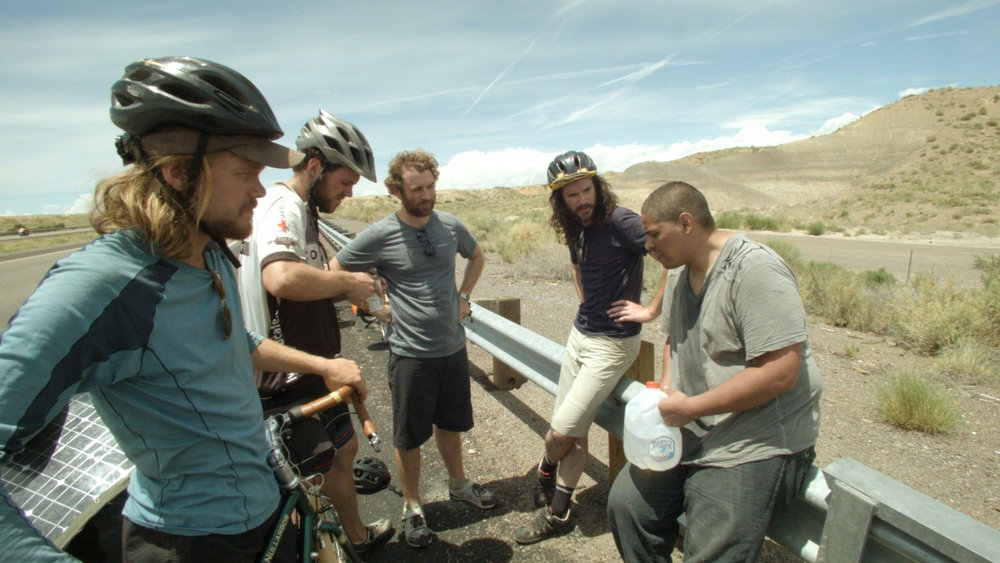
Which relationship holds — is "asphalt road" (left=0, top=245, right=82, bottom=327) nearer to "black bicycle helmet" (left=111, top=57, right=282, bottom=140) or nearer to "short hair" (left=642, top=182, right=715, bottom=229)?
"black bicycle helmet" (left=111, top=57, right=282, bottom=140)

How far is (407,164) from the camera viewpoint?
3.52 m

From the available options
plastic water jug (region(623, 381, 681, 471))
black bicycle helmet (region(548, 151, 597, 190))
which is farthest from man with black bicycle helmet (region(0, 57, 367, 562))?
black bicycle helmet (region(548, 151, 597, 190))

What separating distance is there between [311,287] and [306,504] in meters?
1.08

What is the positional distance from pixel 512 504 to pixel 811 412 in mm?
1973

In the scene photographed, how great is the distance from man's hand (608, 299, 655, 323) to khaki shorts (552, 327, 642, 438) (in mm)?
130

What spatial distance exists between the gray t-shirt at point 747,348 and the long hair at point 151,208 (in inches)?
77.7

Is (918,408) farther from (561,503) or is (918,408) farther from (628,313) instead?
(561,503)

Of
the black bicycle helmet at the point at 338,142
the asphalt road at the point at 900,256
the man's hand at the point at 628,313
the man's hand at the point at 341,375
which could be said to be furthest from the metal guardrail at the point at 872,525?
the asphalt road at the point at 900,256

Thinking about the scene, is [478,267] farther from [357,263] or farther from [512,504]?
[512,504]

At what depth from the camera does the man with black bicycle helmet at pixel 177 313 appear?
1.25 m

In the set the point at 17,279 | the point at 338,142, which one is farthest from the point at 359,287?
the point at 17,279

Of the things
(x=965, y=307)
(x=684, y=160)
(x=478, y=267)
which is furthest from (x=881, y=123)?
(x=478, y=267)

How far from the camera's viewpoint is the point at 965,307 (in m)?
6.79

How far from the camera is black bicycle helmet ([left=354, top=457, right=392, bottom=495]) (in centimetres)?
378
